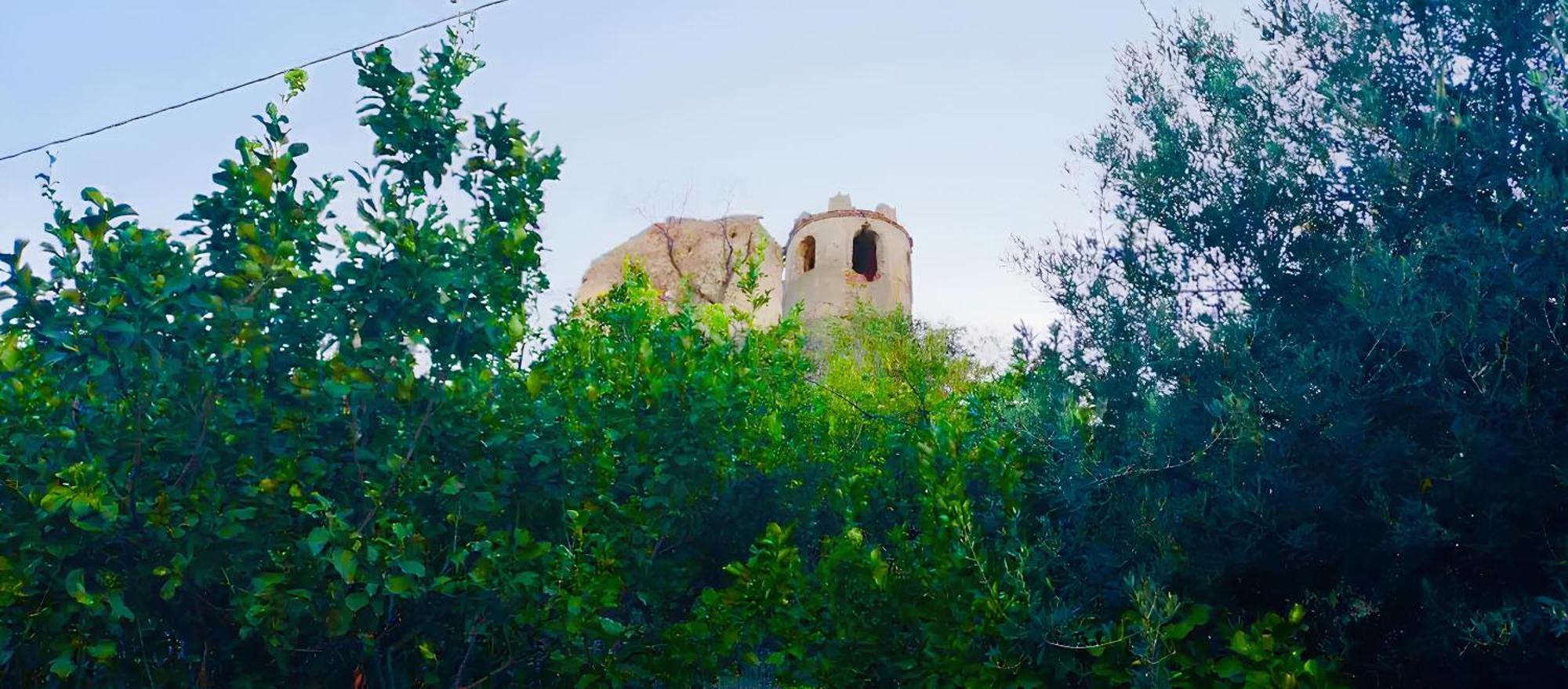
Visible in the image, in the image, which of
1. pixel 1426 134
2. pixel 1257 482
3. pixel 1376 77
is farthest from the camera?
pixel 1376 77

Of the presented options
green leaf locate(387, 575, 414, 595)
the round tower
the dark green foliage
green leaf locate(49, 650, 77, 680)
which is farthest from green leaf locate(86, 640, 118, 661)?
the round tower

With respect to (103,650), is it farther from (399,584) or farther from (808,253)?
(808,253)

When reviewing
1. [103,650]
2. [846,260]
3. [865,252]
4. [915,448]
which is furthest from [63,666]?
[865,252]

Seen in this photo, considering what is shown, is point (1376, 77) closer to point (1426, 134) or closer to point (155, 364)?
point (1426, 134)

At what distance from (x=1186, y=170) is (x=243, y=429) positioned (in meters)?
6.00

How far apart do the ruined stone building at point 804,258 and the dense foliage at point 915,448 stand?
27.2m

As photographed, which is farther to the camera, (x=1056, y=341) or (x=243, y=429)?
(x=1056, y=341)

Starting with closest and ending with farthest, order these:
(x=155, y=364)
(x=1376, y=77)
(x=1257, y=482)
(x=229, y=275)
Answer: (x=155, y=364), (x=229, y=275), (x=1257, y=482), (x=1376, y=77)

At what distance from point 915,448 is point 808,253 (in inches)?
1203

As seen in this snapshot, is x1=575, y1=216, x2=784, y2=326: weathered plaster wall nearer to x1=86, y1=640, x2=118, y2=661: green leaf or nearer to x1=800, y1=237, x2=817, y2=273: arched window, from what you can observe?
x1=800, y1=237, x2=817, y2=273: arched window

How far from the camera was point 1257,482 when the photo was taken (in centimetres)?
575

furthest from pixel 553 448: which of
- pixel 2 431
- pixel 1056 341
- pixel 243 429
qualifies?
pixel 1056 341

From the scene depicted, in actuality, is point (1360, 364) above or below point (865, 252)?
below

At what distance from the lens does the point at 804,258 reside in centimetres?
3784
